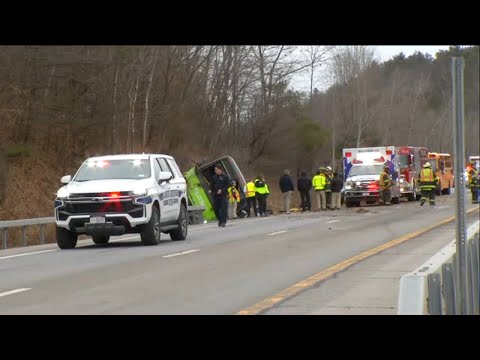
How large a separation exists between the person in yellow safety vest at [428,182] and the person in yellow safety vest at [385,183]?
2.24m

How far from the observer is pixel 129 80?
143 feet

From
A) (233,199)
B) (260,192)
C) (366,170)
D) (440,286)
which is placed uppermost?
(366,170)

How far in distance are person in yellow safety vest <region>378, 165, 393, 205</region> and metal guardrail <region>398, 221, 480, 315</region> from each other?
3070cm

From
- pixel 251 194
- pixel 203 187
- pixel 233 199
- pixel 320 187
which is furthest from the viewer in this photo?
pixel 320 187

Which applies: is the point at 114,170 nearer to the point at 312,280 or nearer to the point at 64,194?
the point at 64,194

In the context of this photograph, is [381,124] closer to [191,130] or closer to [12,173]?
[191,130]

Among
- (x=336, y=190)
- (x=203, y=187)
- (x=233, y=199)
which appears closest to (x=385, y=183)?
(x=336, y=190)

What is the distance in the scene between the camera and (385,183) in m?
41.7

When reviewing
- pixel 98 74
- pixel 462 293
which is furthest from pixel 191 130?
pixel 462 293

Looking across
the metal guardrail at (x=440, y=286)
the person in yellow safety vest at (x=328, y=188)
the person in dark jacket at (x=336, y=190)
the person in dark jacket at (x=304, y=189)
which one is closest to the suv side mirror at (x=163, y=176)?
the metal guardrail at (x=440, y=286)

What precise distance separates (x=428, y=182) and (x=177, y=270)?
80.0 feet

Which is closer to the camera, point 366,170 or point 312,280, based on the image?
point 312,280

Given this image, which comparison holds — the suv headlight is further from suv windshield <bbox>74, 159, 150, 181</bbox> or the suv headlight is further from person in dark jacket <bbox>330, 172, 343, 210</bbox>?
person in dark jacket <bbox>330, 172, 343, 210</bbox>
